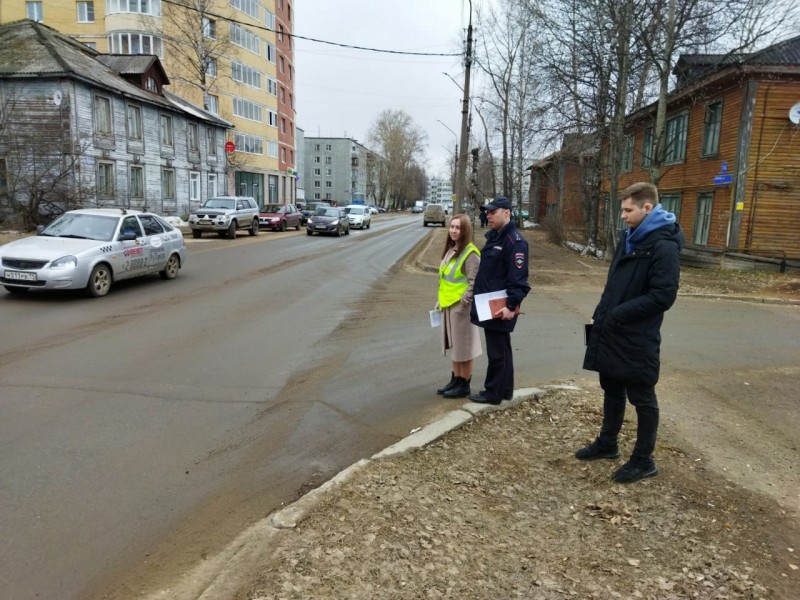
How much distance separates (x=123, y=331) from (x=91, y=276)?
285 centimetres

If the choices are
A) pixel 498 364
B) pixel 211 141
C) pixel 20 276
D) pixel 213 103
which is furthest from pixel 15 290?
pixel 213 103

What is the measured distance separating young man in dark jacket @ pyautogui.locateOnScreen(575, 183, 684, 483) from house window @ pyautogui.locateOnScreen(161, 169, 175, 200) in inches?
1365

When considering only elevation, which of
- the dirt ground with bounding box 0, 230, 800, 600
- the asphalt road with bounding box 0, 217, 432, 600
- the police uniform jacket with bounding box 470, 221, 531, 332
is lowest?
the asphalt road with bounding box 0, 217, 432, 600

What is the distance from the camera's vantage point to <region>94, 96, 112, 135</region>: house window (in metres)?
28.1

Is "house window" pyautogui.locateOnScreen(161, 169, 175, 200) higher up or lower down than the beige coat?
higher up

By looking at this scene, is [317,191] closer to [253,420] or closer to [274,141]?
[274,141]

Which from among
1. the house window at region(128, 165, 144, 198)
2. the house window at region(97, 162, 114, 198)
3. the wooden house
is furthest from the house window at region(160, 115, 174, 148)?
the house window at region(97, 162, 114, 198)

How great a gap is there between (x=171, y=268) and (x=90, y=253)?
2.89 metres

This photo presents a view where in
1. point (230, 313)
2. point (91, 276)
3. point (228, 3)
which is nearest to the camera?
point (230, 313)

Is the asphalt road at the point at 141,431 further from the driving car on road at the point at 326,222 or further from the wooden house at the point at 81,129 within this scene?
the driving car on road at the point at 326,222

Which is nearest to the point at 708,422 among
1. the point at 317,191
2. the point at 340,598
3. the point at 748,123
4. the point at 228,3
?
the point at 340,598

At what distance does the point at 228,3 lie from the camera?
161 feet

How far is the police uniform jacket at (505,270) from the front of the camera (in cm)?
462

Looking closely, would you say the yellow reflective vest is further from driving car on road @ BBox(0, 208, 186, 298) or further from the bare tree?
the bare tree
